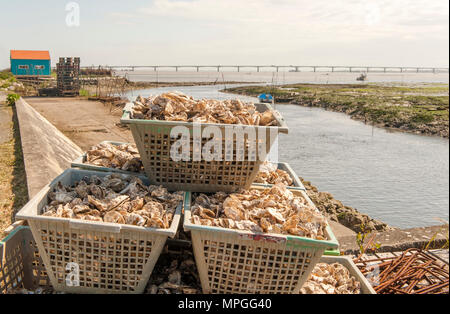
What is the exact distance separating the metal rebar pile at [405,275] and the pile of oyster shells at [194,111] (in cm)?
192

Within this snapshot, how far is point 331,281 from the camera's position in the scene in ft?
9.55

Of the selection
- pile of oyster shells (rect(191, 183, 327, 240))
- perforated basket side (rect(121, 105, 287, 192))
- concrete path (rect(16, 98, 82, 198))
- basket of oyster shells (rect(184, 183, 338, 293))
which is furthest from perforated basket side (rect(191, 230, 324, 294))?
concrete path (rect(16, 98, 82, 198))

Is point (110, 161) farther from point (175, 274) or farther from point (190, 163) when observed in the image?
point (175, 274)

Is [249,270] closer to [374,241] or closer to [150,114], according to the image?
[150,114]

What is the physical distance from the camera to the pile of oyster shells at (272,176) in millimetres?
3520

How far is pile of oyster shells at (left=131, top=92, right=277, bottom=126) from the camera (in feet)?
9.81

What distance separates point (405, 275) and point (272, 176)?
1698mm

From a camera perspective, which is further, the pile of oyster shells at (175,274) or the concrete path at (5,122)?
the concrete path at (5,122)

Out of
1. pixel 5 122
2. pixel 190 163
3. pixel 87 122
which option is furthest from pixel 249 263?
pixel 87 122

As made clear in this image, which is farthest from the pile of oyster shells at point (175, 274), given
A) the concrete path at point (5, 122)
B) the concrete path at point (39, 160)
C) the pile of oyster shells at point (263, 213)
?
the concrete path at point (5, 122)

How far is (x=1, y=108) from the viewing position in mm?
15922

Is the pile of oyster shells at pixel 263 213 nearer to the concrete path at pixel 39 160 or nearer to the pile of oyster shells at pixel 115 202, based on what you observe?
the pile of oyster shells at pixel 115 202

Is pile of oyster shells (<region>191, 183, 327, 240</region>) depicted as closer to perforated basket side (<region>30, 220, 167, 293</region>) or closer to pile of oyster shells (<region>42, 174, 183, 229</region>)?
pile of oyster shells (<region>42, 174, 183, 229</region>)

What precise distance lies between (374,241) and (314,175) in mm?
7129
